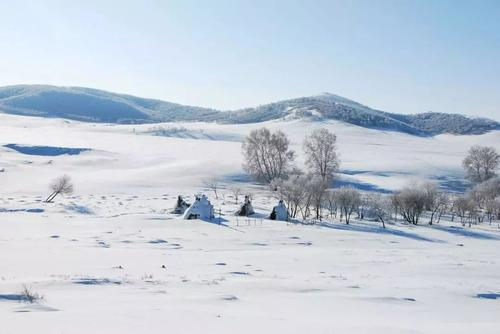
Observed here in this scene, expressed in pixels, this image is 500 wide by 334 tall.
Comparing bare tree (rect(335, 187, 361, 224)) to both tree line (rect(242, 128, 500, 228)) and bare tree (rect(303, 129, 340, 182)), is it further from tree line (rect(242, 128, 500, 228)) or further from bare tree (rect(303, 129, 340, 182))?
bare tree (rect(303, 129, 340, 182))

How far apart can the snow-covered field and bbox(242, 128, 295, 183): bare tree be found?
1231 cm

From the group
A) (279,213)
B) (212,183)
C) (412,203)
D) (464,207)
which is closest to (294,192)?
(279,213)

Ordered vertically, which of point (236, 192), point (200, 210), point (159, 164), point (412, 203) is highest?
point (412, 203)

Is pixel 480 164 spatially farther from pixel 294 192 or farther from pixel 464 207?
pixel 294 192

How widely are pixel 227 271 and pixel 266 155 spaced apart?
189 ft

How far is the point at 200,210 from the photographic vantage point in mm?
41688

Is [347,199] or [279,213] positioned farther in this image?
[347,199]

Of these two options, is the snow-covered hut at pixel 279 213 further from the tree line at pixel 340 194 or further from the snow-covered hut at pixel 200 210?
the snow-covered hut at pixel 200 210

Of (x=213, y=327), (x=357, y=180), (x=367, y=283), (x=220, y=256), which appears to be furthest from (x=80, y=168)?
(x=213, y=327)

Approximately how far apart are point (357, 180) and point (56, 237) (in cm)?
6026

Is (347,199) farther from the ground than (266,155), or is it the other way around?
(266,155)

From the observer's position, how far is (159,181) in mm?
73938

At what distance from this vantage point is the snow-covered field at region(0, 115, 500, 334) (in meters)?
10.6

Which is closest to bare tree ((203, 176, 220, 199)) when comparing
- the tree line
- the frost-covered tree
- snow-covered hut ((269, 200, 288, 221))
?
the tree line
